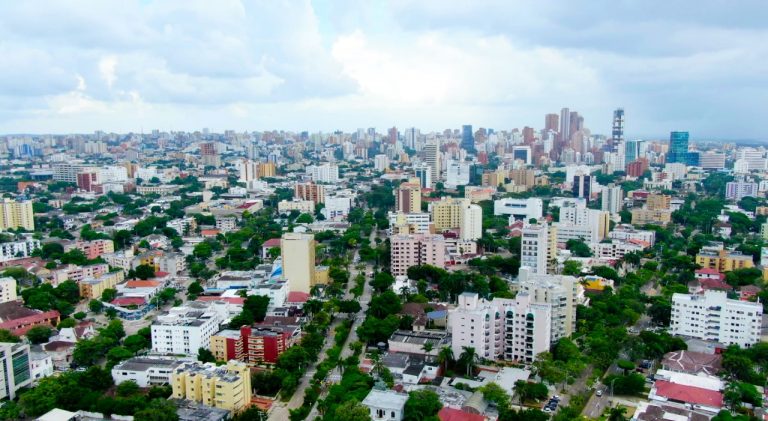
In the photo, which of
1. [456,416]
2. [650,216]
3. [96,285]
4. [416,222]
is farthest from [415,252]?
[650,216]

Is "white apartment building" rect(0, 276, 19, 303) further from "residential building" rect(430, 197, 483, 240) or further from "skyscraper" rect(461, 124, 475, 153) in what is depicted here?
"skyscraper" rect(461, 124, 475, 153)

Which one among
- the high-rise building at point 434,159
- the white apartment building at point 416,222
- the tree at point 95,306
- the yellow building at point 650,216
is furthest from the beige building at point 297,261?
the high-rise building at point 434,159

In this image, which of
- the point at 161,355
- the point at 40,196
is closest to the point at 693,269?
the point at 161,355

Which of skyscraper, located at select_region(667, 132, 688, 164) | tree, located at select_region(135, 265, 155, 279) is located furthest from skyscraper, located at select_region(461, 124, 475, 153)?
tree, located at select_region(135, 265, 155, 279)

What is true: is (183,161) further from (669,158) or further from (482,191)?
(669,158)

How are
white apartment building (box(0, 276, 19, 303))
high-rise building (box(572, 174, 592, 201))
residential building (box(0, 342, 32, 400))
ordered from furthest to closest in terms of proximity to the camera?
high-rise building (box(572, 174, 592, 201)) → white apartment building (box(0, 276, 19, 303)) → residential building (box(0, 342, 32, 400))
